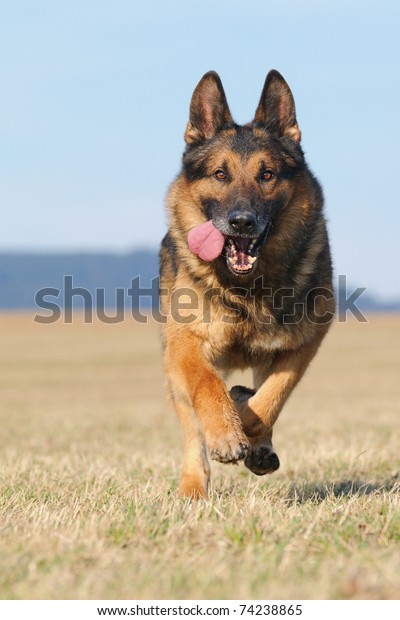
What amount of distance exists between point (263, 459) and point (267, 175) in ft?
6.06

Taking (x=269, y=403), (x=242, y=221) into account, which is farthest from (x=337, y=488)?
(x=242, y=221)

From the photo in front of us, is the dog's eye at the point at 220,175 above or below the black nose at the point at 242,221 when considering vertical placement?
above

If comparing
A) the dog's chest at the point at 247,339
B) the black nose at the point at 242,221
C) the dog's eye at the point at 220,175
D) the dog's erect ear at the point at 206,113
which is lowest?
the dog's chest at the point at 247,339

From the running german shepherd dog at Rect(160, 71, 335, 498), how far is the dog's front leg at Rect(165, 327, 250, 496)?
0.04ft

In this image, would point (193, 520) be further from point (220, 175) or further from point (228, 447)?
point (220, 175)

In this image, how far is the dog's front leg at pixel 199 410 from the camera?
495 cm

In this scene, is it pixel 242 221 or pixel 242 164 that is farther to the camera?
pixel 242 164

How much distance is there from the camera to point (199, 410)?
518 centimetres

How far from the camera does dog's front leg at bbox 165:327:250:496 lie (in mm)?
4945

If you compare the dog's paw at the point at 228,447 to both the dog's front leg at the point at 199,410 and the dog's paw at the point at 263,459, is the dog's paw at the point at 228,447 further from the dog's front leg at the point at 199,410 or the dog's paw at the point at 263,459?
the dog's paw at the point at 263,459

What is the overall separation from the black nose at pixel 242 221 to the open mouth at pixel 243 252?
5.6 inches

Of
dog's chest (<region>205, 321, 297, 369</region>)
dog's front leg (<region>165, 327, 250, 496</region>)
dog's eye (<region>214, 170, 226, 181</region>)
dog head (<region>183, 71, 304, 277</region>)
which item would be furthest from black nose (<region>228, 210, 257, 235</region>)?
dog's front leg (<region>165, 327, 250, 496</region>)

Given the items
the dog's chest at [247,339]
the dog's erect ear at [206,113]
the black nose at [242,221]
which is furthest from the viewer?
the dog's erect ear at [206,113]

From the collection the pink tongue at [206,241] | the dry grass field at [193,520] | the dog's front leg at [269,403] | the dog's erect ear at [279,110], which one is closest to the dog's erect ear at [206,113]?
the dog's erect ear at [279,110]
